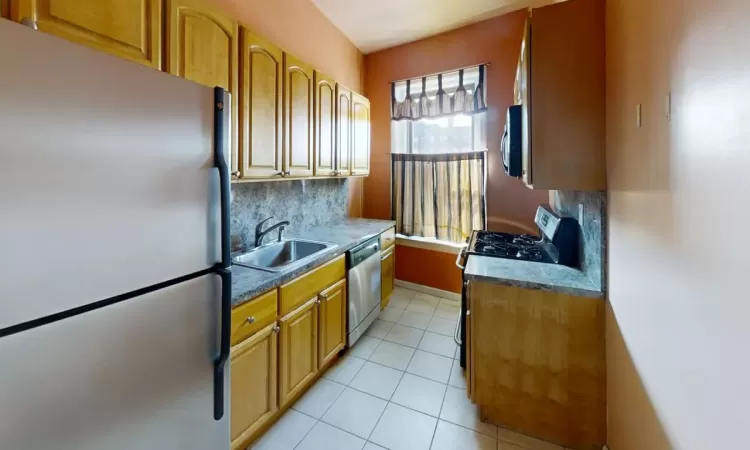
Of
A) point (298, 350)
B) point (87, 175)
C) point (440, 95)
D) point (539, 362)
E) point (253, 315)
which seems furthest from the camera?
point (440, 95)

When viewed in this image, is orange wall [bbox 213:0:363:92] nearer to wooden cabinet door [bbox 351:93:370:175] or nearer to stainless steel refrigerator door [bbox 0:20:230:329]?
wooden cabinet door [bbox 351:93:370:175]

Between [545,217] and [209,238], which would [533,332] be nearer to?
[545,217]

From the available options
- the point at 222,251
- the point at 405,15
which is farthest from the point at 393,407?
the point at 405,15

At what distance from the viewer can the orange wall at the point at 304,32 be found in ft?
7.18

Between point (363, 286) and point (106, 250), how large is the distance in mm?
1883

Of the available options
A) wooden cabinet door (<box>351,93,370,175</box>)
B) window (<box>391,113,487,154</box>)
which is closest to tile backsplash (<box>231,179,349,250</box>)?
wooden cabinet door (<box>351,93,370,175</box>)

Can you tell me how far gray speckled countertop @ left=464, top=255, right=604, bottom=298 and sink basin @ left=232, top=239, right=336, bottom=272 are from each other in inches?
40.6

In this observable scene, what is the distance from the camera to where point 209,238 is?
108 cm

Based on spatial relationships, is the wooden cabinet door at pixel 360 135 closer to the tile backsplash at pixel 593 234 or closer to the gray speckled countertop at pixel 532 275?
the gray speckled countertop at pixel 532 275

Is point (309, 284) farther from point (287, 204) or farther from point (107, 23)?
point (107, 23)

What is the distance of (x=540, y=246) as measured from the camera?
7.64 feet

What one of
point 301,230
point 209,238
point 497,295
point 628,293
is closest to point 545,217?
point 497,295

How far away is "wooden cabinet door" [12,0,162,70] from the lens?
945mm

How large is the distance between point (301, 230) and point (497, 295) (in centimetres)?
179
